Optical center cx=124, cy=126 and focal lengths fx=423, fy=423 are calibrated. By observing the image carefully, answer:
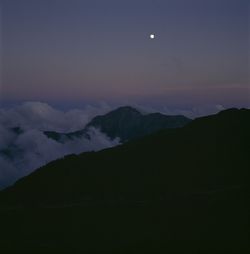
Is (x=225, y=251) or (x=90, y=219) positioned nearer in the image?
(x=225, y=251)

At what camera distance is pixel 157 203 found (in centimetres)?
6469

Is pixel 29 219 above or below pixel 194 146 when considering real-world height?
below

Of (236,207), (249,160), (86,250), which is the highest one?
(249,160)

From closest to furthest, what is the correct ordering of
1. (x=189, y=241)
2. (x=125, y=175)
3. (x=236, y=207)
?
(x=189, y=241), (x=236, y=207), (x=125, y=175)

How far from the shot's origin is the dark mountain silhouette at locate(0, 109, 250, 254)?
51.7m

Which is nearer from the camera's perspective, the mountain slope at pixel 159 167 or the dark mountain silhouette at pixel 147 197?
the dark mountain silhouette at pixel 147 197

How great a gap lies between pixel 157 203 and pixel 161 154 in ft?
74.9

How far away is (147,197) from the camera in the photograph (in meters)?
69.1

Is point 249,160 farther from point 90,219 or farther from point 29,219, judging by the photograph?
point 29,219

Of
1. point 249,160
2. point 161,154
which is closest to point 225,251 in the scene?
point 249,160

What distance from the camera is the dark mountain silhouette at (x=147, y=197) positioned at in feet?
169

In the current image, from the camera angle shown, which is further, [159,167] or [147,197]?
[159,167]

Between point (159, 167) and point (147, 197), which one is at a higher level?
point (159, 167)

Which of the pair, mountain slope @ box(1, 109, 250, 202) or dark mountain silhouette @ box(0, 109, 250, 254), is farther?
mountain slope @ box(1, 109, 250, 202)
